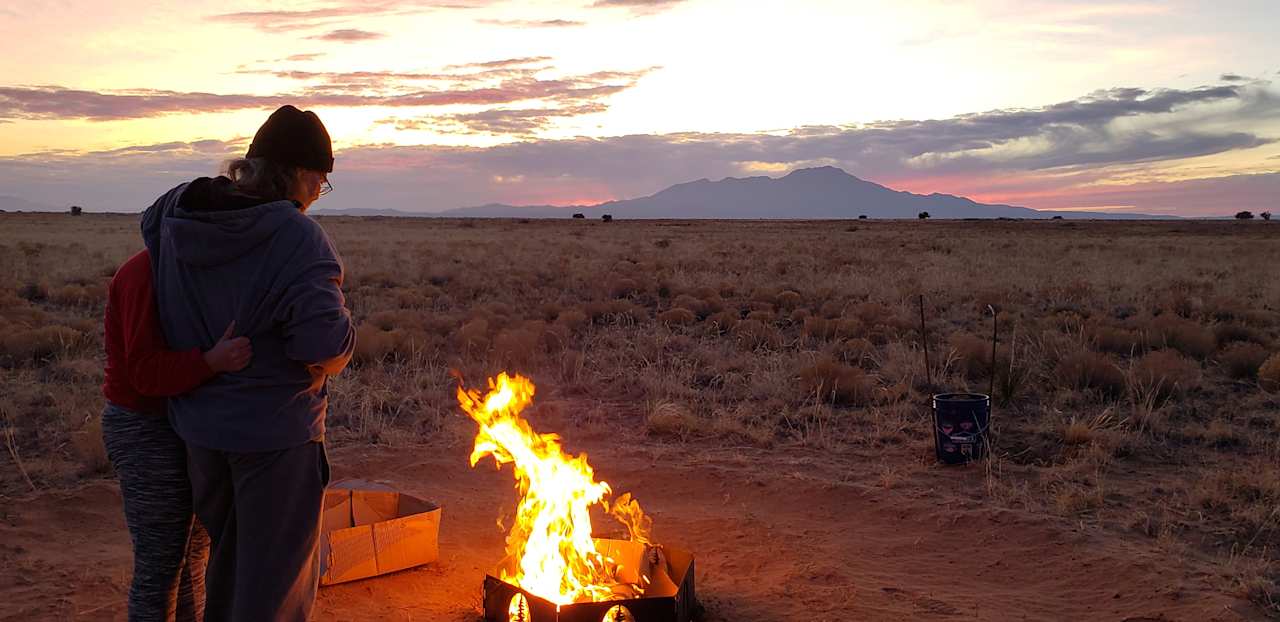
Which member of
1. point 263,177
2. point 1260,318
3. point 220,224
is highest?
point 263,177

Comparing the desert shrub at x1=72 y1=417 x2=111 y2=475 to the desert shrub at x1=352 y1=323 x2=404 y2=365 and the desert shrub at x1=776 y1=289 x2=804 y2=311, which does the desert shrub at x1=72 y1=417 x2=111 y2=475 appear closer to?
the desert shrub at x1=352 y1=323 x2=404 y2=365

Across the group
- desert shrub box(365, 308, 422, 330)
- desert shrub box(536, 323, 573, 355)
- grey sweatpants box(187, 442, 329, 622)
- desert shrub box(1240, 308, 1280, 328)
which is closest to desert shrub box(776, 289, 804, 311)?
A: desert shrub box(536, 323, 573, 355)

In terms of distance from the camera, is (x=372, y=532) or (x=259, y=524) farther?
(x=372, y=532)

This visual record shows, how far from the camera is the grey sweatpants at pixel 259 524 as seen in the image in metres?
2.59

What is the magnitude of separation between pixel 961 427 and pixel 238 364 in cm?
552

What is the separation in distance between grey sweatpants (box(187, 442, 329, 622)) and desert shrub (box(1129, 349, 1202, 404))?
7.70 meters

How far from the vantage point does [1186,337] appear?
36.2 ft

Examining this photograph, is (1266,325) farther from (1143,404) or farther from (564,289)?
(564,289)

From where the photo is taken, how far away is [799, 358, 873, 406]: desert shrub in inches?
343

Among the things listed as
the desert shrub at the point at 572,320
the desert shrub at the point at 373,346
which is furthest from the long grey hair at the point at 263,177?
the desert shrub at the point at 572,320

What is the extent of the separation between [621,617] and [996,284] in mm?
15701

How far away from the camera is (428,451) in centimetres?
723

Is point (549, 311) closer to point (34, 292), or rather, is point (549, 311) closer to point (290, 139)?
point (34, 292)

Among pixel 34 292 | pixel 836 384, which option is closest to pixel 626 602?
pixel 836 384
